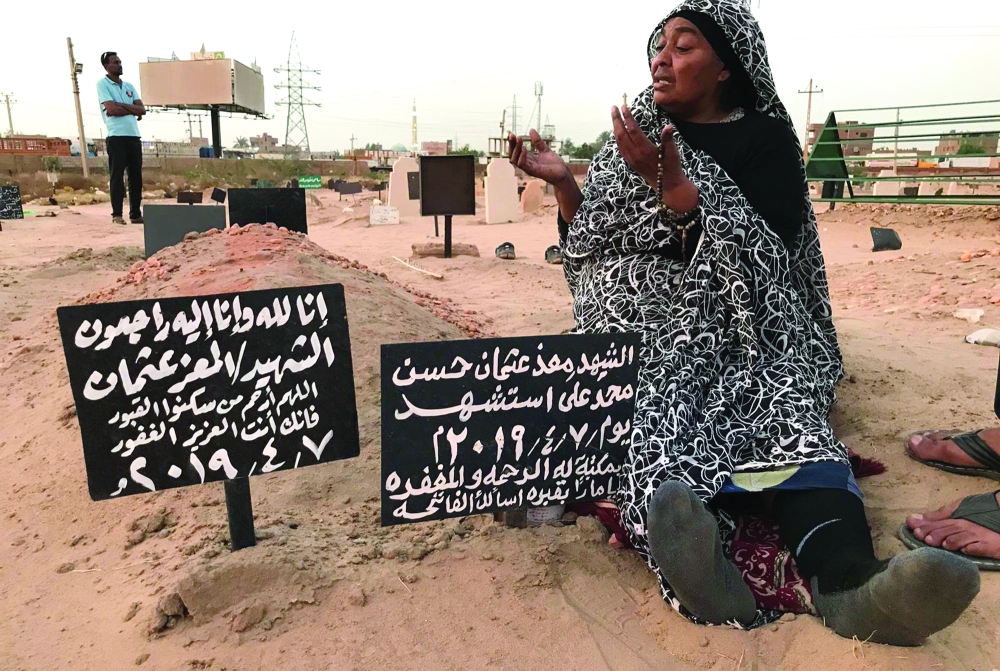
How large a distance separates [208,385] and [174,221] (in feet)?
15.9

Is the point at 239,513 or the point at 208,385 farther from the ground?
the point at 208,385

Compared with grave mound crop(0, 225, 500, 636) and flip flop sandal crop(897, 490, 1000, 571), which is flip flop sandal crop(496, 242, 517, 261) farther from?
flip flop sandal crop(897, 490, 1000, 571)

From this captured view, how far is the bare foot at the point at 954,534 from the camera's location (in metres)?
1.67

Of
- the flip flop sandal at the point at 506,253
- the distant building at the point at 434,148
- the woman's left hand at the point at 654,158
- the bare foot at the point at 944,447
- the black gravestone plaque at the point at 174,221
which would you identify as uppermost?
the distant building at the point at 434,148

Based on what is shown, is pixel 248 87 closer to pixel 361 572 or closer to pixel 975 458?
pixel 361 572

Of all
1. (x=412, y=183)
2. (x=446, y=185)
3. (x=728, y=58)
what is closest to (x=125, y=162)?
(x=446, y=185)

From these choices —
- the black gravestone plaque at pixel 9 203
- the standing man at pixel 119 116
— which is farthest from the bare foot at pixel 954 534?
the black gravestone plaque at pixel 9 203

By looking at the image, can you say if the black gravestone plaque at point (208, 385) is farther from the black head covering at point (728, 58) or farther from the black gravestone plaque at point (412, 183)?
the black gravestone plaque at point (412, 183)

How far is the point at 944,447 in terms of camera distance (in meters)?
2.20

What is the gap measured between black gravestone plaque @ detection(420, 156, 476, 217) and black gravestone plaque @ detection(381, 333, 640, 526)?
6947 mm

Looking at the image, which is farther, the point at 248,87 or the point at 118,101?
the point at 248,87

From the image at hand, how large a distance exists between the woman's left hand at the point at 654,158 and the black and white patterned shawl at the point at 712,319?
0.28 feet

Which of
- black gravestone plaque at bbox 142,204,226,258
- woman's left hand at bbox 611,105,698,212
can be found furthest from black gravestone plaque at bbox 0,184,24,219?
woman's left hand at bbox 611,105,698,212

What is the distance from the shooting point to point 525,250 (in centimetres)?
995
